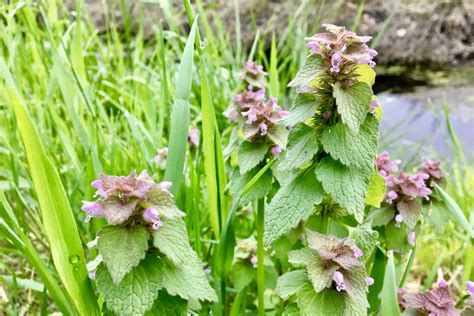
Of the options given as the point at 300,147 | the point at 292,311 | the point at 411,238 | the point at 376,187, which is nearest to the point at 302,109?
the point at 300,147

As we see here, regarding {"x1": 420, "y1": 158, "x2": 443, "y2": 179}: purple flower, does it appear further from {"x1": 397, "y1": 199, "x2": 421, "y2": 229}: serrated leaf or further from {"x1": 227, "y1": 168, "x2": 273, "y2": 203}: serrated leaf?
{"x1": 227, "y1": 168, "x2": 273, "y2": 203}: serrated leaf

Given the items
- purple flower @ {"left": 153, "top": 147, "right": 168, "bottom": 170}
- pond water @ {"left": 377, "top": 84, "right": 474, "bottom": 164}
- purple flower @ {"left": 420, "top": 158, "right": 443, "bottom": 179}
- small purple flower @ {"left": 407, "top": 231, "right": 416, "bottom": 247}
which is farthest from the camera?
pond water @ {"left": 377, "top": 84, "right": 474, "bottom": 164}

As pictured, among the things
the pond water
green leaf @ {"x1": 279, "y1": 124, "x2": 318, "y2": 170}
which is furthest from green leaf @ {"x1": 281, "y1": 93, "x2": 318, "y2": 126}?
the pond water

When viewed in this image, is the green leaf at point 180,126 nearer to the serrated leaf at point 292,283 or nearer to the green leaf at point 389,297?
the serrated leaf at point 292,283

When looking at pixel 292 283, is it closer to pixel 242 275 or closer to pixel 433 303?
pixel 433 303

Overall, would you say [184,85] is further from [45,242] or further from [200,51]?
[45,242]

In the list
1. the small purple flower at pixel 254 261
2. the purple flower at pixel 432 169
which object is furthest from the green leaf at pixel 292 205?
the purple flower at pixel 432 169

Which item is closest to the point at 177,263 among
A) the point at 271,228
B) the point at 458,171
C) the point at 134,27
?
the point at 271,228
